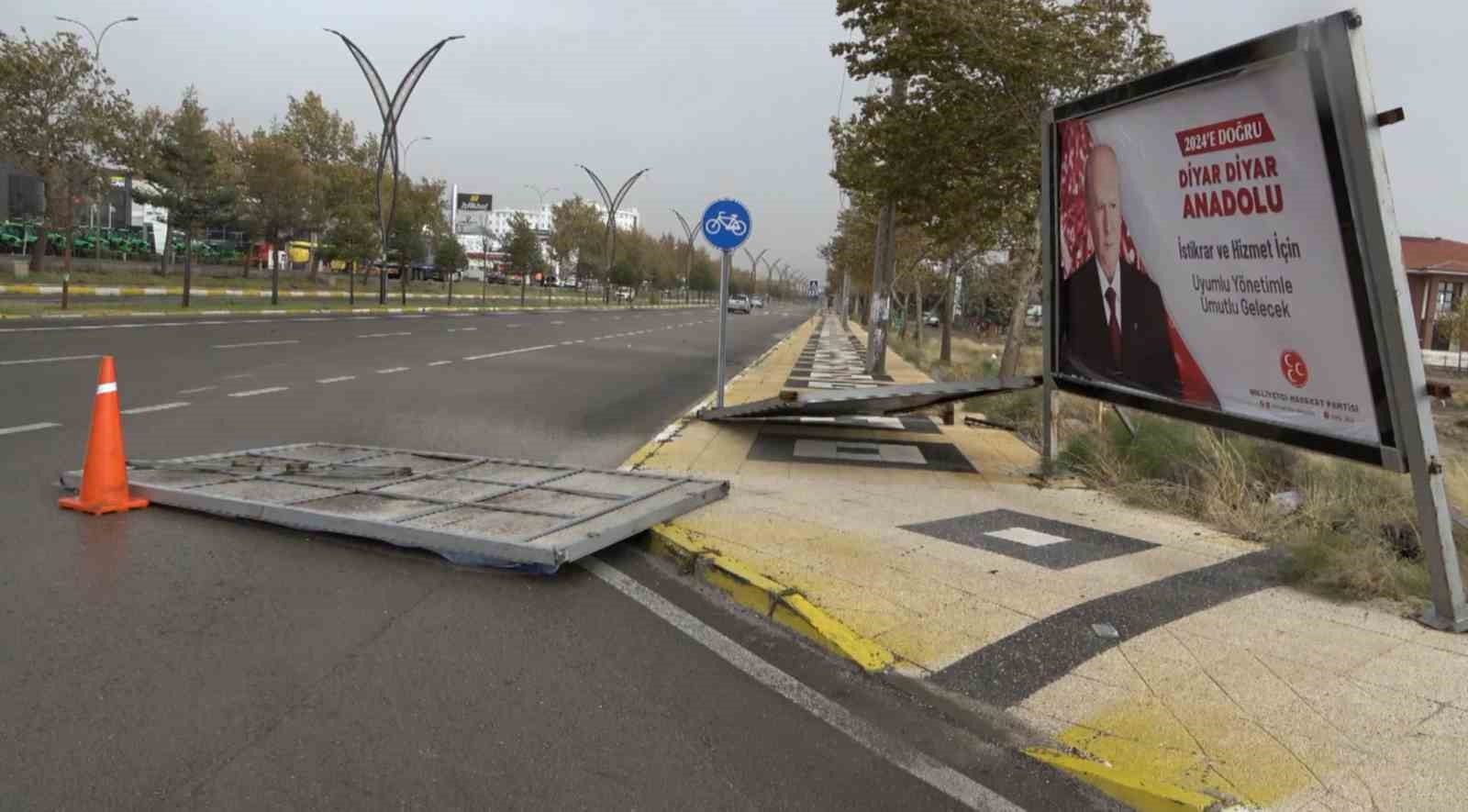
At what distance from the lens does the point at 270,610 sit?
4727 millimetres

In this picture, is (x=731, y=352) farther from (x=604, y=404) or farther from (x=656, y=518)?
(x=656, y=518)

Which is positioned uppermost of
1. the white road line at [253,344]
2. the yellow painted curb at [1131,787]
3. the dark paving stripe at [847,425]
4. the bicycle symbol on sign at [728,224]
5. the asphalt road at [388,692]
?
the bicycle symbol on sign at [728,224]

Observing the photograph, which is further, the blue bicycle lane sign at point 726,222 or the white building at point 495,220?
the white building at point 495,220

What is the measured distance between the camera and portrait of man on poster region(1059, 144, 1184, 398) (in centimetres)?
728

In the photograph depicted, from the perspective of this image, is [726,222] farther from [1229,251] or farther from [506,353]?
[506,353]

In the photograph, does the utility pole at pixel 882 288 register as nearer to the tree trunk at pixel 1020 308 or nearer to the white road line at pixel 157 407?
the tree trunk at pixel 1020 308

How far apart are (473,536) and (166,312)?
25766 millimetres

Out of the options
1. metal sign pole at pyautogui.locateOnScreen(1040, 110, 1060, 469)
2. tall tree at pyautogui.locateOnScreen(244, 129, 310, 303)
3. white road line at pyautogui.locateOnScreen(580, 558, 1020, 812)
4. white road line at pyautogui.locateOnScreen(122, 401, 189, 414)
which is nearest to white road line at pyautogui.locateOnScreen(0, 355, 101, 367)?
white road line at pyautogui.locateOnScreen(122, 401, 189, 414)

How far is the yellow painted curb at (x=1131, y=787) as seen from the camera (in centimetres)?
324

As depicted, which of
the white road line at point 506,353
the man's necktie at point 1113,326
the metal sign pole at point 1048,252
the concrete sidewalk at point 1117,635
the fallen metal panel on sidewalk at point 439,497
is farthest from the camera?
the white road line at point 506,353

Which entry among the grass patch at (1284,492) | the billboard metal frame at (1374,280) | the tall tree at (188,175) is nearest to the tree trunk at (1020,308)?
the grass patch at (1284,492)

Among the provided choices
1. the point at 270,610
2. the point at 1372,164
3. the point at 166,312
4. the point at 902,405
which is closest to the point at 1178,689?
the point at 1372,164

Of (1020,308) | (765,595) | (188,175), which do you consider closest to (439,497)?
(765,595)

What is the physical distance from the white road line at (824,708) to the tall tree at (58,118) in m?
37.1
